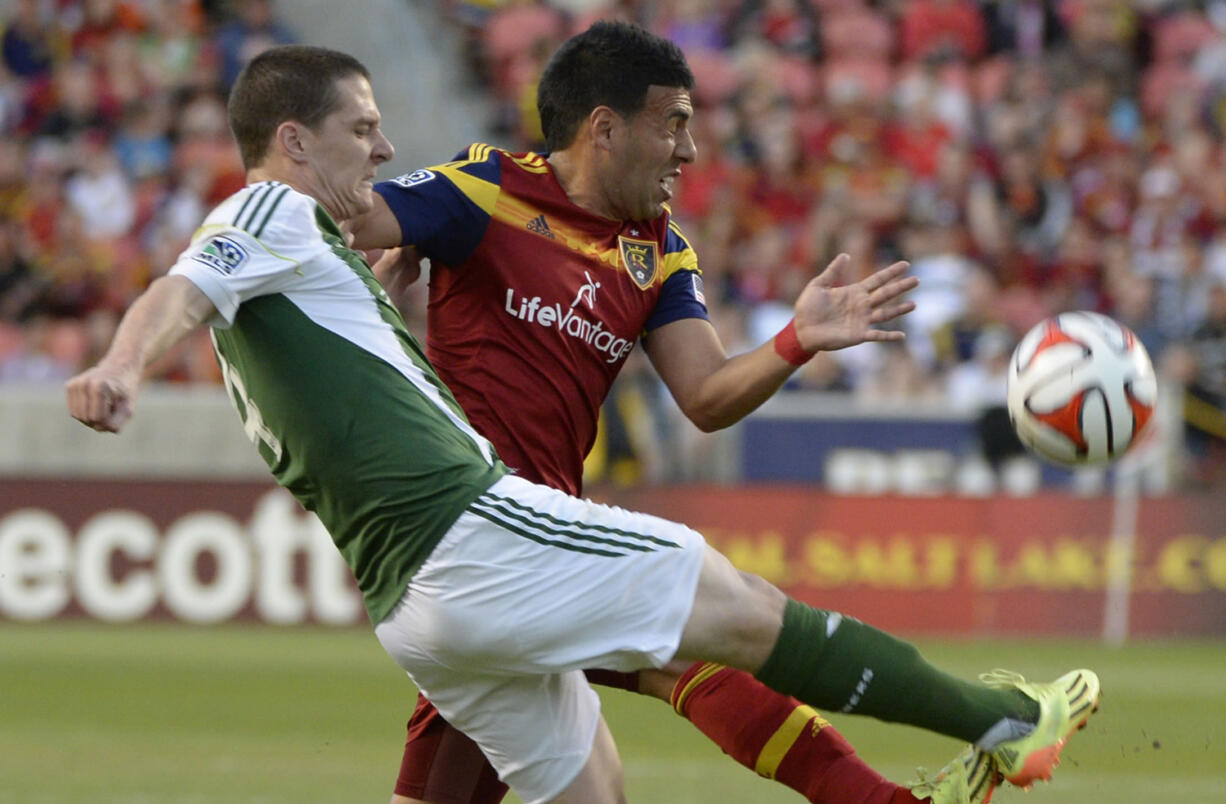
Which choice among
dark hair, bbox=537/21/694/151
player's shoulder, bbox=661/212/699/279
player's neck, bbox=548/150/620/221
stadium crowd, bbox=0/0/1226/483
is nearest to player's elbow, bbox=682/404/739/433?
player's shoulder, bbox=661/212/699/279

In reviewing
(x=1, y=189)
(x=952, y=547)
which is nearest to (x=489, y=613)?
(x=952, y=547)

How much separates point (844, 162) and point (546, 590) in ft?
40.3

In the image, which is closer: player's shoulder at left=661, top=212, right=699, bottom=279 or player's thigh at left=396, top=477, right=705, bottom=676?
player's thigh at left=396, top=477, right=705, bottom=676

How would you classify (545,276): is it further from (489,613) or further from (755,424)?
(755,424)

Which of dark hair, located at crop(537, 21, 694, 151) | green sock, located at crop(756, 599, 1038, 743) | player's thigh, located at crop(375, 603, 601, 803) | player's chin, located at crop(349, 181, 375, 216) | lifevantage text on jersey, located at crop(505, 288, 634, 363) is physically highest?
dark hair, located at crop(537, 21, 694, 151)

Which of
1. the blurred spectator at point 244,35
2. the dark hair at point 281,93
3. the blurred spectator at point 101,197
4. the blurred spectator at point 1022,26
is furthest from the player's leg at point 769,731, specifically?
the blurred spectator at point 1022,26

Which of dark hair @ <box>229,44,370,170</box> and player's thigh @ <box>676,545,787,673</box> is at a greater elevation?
dark hair @ <box>229,44,370,170</box>

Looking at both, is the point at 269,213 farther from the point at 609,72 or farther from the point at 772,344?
the point at 772,344

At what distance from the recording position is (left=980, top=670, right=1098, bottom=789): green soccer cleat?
4.52 m

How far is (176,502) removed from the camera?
43.3 ft

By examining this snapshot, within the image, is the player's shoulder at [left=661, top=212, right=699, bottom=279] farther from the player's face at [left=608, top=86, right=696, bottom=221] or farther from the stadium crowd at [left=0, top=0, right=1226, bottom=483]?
the stadium crowd at [left=0, top=0, right=1226, bottom=483]

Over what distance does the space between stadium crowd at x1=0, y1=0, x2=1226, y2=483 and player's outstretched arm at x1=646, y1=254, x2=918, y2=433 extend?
8.20 meters

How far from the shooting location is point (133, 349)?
383 cm

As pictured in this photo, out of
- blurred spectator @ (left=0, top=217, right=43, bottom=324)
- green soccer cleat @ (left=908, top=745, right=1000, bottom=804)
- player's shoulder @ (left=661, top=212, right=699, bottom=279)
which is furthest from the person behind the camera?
blurred spectator @ (left=0, top=217, right=43, bottom=324)
